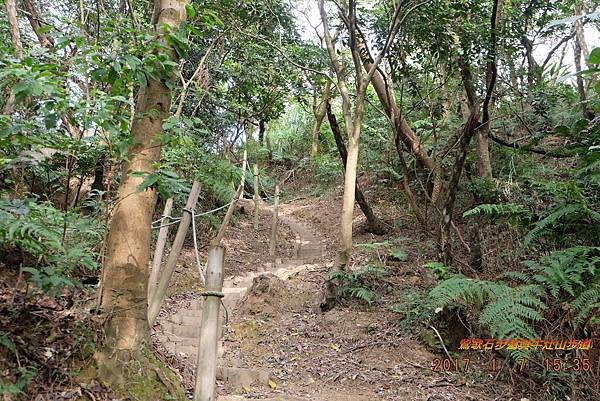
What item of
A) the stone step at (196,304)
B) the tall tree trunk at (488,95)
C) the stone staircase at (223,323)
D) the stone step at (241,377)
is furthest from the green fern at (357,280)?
the stone step at (196,304)

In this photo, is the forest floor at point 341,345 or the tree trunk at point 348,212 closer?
the forest floor at point 341,345

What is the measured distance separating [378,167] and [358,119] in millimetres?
5130

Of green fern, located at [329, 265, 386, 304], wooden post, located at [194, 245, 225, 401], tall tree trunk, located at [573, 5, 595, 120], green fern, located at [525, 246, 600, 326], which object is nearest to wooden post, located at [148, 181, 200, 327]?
wooden post, located at [194, 245, 225, 401]

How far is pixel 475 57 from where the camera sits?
5969 mm

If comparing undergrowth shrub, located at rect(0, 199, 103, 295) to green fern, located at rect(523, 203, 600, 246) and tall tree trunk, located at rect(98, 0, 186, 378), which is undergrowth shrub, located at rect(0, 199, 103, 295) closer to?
tall tree trunk, located at rect(98, 0, 186, 378)

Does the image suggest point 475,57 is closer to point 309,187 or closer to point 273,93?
point 273,93

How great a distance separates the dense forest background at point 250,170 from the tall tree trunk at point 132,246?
0.4 inches

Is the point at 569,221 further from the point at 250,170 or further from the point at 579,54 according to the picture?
the point at 579,54

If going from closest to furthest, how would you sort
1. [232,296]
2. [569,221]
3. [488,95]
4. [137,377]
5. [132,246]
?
[137,377], [132,246], [569,221], [488,95], [232,296]

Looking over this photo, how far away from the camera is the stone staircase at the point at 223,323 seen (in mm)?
4480

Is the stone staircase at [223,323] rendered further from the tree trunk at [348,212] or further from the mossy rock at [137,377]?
the tree trunk at [348,212]

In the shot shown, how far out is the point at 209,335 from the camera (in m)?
2.52

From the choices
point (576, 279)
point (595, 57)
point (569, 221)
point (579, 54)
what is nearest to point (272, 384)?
point (576, 279)
